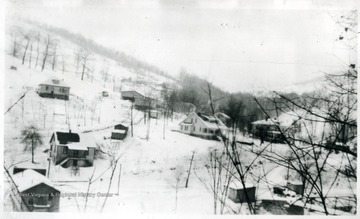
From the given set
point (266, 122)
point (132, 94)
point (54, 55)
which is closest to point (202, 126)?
point (266, 122)

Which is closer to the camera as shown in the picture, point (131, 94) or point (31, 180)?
point (31, 180)

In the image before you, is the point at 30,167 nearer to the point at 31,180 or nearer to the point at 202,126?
the point at 31,180

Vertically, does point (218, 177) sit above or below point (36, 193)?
above

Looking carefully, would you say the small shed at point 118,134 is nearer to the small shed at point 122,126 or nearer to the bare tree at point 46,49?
the small shed at point 122,126

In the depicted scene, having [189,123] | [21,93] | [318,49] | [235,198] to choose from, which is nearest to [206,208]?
[235,198]

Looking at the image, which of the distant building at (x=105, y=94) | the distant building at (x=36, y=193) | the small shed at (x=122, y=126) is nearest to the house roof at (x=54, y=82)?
the distant building at (x=105, y=94)

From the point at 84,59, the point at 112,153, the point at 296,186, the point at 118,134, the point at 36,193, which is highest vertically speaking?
the point at 84,59

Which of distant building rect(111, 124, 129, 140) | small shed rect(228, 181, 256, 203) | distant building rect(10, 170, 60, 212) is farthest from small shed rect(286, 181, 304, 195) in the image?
distant building rect(10, 170, 60, 212)

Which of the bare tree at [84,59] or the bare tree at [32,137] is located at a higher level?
the bare tree at [84,59]
